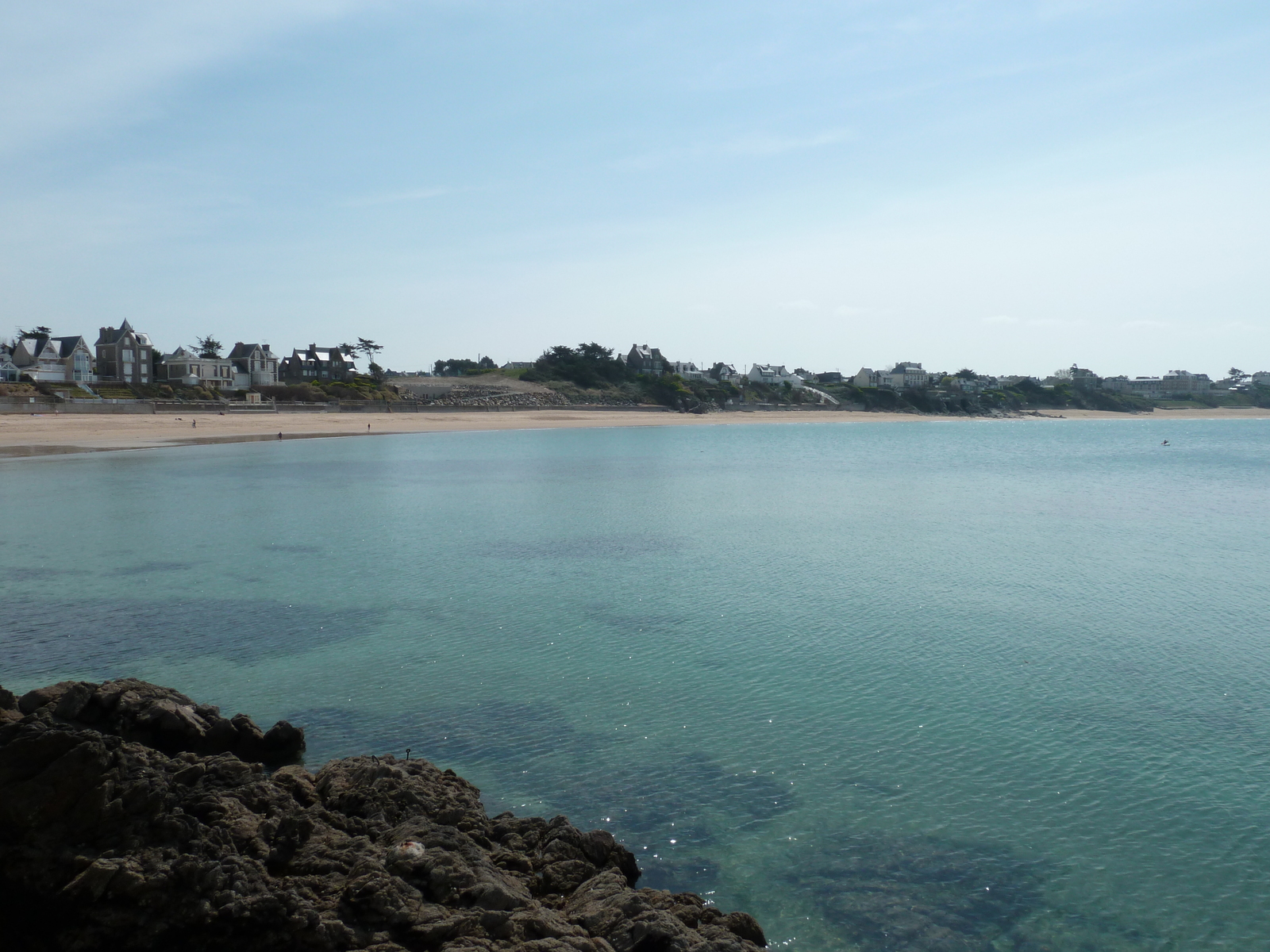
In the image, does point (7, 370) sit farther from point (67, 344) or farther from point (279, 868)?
point (279, 868)

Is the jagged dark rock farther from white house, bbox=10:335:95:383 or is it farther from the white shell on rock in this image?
white house, bbox=10:335:95:383

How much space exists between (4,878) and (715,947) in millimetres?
4429

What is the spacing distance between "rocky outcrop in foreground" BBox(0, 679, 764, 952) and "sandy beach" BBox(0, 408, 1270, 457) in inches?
1824

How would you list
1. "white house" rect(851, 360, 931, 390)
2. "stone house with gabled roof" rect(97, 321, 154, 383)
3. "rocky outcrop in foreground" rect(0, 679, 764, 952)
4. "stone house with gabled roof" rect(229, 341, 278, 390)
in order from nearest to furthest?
"rocky outcrop in foreground" rect(0, 679, 764, 952)
"stone house with gabled roof" rect(97, 321, 154, 383)
"stone house with gabled roof" rect(229, 341, 278, 390)
"white house" rect(851, 360, 931, 390)

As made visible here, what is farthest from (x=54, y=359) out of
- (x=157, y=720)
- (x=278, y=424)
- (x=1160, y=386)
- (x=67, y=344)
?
(x=1160, y=386)

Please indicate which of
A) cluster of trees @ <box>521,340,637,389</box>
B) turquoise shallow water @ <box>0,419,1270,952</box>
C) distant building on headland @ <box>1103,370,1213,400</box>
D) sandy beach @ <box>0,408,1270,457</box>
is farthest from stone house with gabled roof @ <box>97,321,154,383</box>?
distant building on headland @ <box>1103,370,1213,400</box>

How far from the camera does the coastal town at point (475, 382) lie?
81438mm

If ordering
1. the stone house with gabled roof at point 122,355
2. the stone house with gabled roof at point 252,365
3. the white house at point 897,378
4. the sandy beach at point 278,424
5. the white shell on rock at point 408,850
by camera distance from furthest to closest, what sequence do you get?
the white house at point 897,378, the stone house with gabled roof at point 252,365, the stone house with gabled roof at point 122,355, the sandy beach at point 278,424, the white shell on rock at point 408,850

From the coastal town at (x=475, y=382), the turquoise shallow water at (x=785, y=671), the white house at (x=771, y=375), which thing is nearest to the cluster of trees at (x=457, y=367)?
the coastal town at (x=475, y=382)

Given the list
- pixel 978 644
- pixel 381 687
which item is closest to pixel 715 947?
pixel 381 687

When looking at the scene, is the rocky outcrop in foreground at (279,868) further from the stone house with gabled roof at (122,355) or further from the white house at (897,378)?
the white house at (897,378)

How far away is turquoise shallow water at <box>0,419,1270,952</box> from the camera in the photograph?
23.2 ft

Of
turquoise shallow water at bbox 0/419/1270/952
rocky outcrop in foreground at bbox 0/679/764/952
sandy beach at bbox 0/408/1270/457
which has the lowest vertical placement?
turquoise shallow water at bbox 0/419/1270/952

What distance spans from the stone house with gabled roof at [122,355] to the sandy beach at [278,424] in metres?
24.3
